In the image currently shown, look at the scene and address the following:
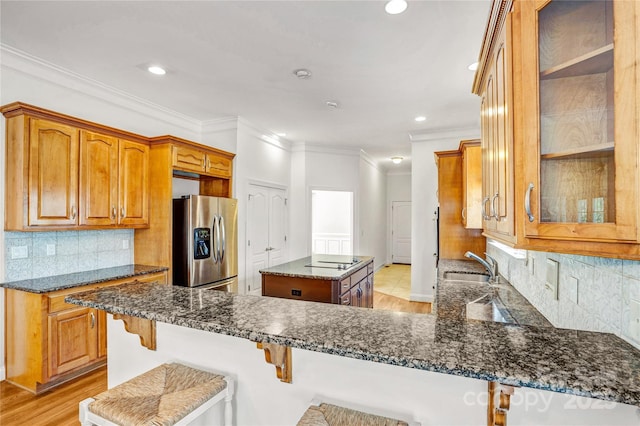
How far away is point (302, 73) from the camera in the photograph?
308 centimetres

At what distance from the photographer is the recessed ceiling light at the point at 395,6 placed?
2.05m

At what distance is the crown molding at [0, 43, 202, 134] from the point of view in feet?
8.87

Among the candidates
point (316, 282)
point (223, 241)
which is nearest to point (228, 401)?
point (316, 282)

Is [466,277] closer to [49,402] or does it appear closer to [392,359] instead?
[392,359]

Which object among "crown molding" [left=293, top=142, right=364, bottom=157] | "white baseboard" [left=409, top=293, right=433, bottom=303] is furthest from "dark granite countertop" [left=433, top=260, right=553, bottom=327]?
"crown molding" [left=293, top=142, right=364, bottom=157]

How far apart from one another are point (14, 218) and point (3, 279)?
0.52 meters

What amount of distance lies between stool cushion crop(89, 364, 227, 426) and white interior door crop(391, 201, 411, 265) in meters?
8.76

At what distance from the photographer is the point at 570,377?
742 mm

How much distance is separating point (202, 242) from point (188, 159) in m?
0.95

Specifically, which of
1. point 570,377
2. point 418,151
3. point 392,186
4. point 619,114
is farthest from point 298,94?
point 392,186

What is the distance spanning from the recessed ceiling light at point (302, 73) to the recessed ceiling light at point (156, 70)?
121 centimetres

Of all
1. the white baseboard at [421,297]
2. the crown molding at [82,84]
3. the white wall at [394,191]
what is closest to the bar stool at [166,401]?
the crown molding at [82,84]

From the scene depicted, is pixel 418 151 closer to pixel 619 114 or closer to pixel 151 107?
pixel 151 107

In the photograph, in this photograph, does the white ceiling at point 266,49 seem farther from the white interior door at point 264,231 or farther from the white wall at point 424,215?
the white interior door at point 264,231
